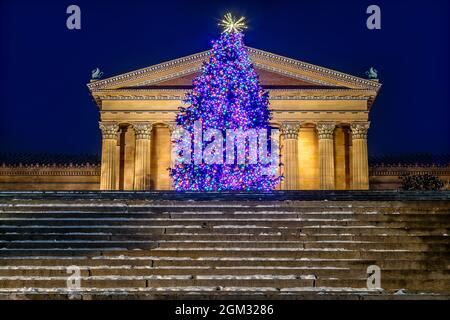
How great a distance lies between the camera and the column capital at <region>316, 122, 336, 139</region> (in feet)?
120

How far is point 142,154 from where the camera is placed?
37.1 m

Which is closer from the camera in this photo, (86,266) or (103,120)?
(86,266)

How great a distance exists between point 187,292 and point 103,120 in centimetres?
2724

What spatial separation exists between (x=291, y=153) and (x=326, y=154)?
6.74 ft

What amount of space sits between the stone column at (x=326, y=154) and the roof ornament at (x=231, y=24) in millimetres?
11791

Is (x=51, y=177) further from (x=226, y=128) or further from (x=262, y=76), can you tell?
(x=226, y=128)

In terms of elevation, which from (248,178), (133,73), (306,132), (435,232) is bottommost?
(435,232)

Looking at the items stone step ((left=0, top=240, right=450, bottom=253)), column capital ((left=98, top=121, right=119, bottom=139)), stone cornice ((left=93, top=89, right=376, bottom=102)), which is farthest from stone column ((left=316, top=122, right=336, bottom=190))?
stone step ((left=0, top=240, right=450, bottom=253))

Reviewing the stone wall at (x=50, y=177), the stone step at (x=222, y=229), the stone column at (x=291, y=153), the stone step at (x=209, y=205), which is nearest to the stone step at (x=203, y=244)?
the stone step at (x=222, y=229)

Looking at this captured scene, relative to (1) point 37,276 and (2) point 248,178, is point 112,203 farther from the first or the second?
(2) point 248,178

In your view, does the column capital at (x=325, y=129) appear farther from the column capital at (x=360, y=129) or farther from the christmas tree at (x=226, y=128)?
the christmas tree at (x=226, y=128)

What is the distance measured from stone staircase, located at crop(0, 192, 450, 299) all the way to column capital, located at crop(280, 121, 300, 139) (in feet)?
72.9
